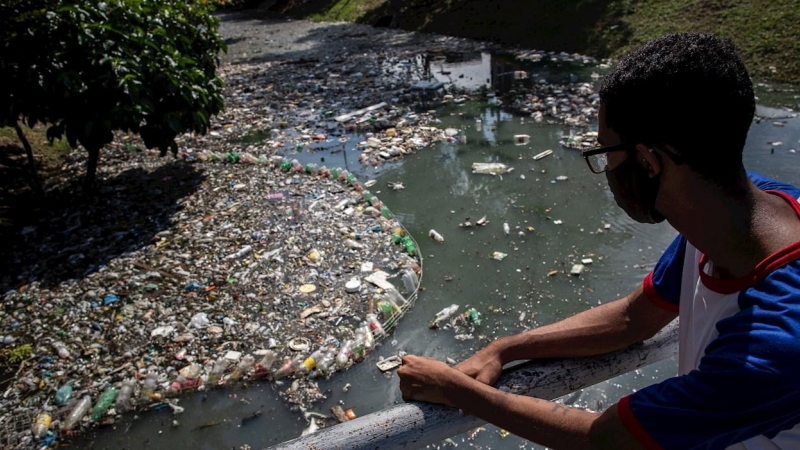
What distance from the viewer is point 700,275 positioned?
1.14 meters

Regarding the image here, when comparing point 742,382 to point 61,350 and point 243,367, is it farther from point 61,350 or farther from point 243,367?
point 61,350

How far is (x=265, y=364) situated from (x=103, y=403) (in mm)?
949

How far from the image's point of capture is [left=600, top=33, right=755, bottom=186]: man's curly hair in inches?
38.9

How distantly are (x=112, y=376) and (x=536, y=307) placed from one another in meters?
2.87

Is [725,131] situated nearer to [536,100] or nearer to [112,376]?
[112,376]

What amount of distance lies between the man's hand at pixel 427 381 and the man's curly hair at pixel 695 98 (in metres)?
0.69

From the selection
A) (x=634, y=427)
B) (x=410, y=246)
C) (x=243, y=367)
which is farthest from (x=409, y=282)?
(x=634, y=427)

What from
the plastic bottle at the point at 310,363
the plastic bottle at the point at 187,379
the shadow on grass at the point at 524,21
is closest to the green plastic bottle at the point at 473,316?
the plastic bottle at the point at 310,363

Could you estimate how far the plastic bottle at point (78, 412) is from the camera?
2965mm

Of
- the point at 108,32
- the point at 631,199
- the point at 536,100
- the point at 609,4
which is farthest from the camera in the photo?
the point at 609,4

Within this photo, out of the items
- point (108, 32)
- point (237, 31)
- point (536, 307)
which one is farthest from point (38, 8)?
point (237, 31)

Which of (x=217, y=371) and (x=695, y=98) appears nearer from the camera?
(x=695, y=98)

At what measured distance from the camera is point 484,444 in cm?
275

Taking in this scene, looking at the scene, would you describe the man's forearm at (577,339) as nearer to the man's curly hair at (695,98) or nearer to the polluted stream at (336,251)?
the man's curly hair at (695,98)
